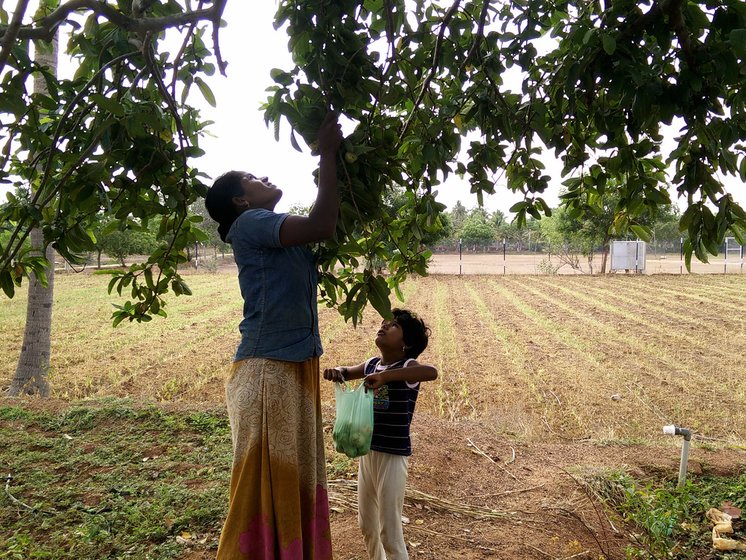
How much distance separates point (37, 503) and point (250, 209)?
2795 mm

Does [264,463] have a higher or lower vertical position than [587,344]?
higher

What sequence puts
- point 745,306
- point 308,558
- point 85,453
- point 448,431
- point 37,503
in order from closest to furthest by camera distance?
point 308,558 < point 37,503 < point 85,453 < point 448,431 < point 745,306

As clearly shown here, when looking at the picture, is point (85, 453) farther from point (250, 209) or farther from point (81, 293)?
point (81, 293)

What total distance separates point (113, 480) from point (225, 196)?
2.77m

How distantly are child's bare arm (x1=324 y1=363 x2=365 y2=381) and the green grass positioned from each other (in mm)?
1221

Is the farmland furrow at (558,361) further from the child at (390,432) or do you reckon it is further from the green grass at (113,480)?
the child at (390,432)

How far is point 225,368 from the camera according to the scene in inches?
351

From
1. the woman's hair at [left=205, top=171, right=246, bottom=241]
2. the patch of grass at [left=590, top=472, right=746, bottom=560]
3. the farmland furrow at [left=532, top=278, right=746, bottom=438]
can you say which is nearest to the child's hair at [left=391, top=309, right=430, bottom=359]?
the woman's hair at [left=205, top=171, right=246, bottom=241]

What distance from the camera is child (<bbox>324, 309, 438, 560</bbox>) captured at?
96.1 inches

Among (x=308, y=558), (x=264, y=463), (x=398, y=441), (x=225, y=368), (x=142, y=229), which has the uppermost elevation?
(x=142, y=229)

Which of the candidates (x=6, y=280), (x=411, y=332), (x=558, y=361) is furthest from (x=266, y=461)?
(x=558, y=361)

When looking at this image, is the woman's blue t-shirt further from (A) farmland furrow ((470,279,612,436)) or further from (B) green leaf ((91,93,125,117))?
(A) farmland furrow ((470,279,612,436))

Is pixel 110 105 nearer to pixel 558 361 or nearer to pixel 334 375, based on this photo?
pixel 334 375

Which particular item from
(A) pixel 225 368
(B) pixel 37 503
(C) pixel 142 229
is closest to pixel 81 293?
(A) pixel 225 368
